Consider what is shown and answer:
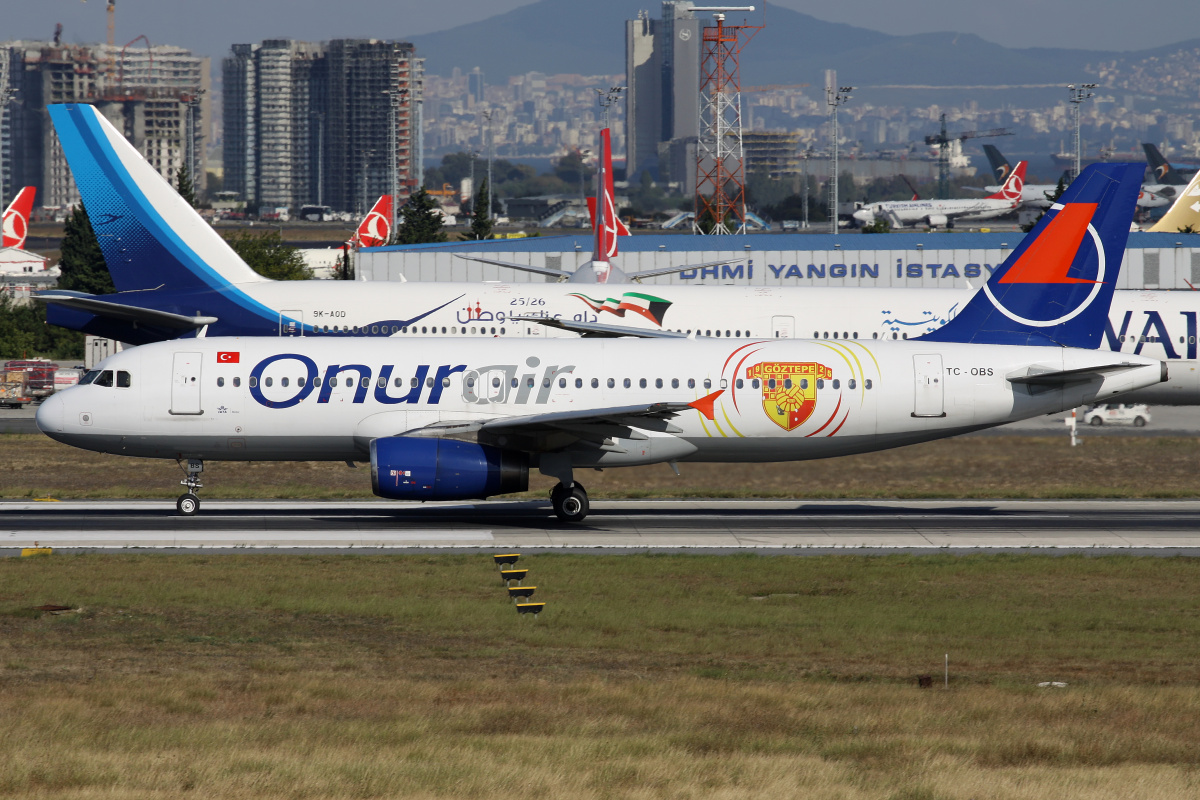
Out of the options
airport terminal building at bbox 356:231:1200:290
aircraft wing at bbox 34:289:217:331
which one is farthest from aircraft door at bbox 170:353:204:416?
airport terminal building at bbox 356:231:1200:290

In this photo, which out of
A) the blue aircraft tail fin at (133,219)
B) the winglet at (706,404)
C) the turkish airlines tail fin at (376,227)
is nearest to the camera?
the winglet at (706,404)

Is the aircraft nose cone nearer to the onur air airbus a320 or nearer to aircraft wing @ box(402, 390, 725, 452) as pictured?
the onur air airbus a320

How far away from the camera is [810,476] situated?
41844 mm

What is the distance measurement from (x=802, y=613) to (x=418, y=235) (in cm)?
8889

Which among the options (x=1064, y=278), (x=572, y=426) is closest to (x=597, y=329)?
(x=572, y=426)

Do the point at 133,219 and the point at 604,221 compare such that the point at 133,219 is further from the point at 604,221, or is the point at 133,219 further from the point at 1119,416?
the point at 1119,416

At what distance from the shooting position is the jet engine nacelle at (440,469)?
3150 centimetres

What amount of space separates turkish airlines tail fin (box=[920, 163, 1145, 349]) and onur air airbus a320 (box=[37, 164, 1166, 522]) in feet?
2.67

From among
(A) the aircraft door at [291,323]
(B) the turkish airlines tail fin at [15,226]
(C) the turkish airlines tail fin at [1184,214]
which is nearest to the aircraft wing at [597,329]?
(A) the aircraft door at [291,323]

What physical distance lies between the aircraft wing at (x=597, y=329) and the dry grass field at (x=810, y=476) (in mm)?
4835

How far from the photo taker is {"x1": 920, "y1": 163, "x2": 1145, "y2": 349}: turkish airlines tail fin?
3612 cm

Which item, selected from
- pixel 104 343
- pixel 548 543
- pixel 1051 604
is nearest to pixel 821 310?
pixel 548 543

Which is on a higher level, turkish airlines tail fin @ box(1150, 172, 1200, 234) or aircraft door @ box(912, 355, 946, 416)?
turkish airlines tail fin @ box(1150, 172, 1200, 234)

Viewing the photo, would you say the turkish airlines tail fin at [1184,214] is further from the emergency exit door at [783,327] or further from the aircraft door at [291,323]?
the aircraft door at [291,323]
